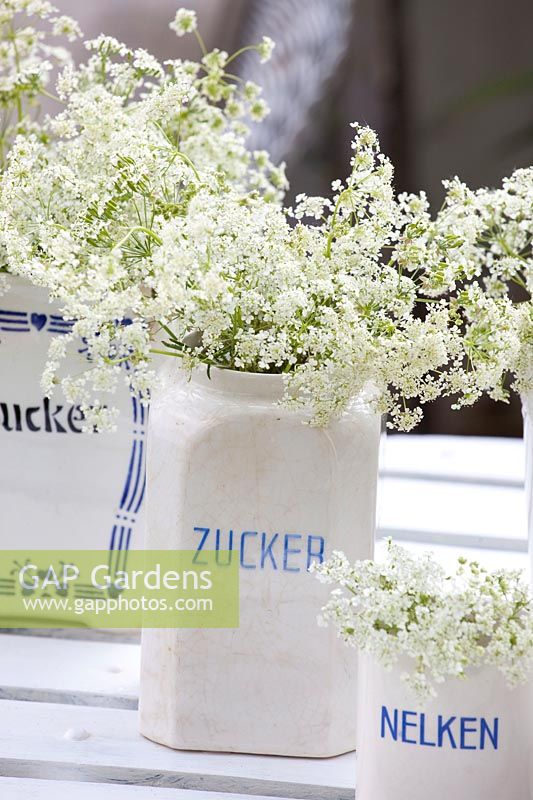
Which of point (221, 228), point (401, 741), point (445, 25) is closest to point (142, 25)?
point (445, 25)

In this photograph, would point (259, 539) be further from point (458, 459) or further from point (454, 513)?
point (458, 459)

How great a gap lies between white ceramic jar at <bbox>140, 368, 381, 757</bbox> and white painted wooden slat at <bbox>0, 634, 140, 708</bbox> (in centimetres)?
9

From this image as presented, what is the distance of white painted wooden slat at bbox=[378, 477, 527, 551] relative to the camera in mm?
1039

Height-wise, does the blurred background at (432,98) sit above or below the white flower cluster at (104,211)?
above

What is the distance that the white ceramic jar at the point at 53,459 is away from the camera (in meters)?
0.82

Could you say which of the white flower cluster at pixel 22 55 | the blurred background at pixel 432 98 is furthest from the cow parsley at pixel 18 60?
the blurred background at pixel 432 98

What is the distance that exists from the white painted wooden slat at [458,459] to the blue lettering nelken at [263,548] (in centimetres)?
61

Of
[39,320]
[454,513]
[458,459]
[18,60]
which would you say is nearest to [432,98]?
[458,459]

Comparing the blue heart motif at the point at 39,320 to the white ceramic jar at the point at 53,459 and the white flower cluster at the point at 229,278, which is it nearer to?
the white ceramic jar at the point at 53,459

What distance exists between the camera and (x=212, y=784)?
2.09 feet

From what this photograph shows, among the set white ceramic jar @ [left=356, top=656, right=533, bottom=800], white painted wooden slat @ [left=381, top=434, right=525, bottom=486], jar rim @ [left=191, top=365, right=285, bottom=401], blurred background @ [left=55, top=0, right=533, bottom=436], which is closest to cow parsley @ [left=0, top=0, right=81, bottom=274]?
jar rim @ [left=191, top=365, right=285, bottom=401]

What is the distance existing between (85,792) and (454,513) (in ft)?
2.01

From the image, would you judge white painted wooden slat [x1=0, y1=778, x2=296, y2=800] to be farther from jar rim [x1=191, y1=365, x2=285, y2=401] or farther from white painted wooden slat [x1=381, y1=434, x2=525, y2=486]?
white painted wooden slat [x1=381, y1=434, x2=525, y2=486]

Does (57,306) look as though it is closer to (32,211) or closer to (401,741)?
(32,211)
